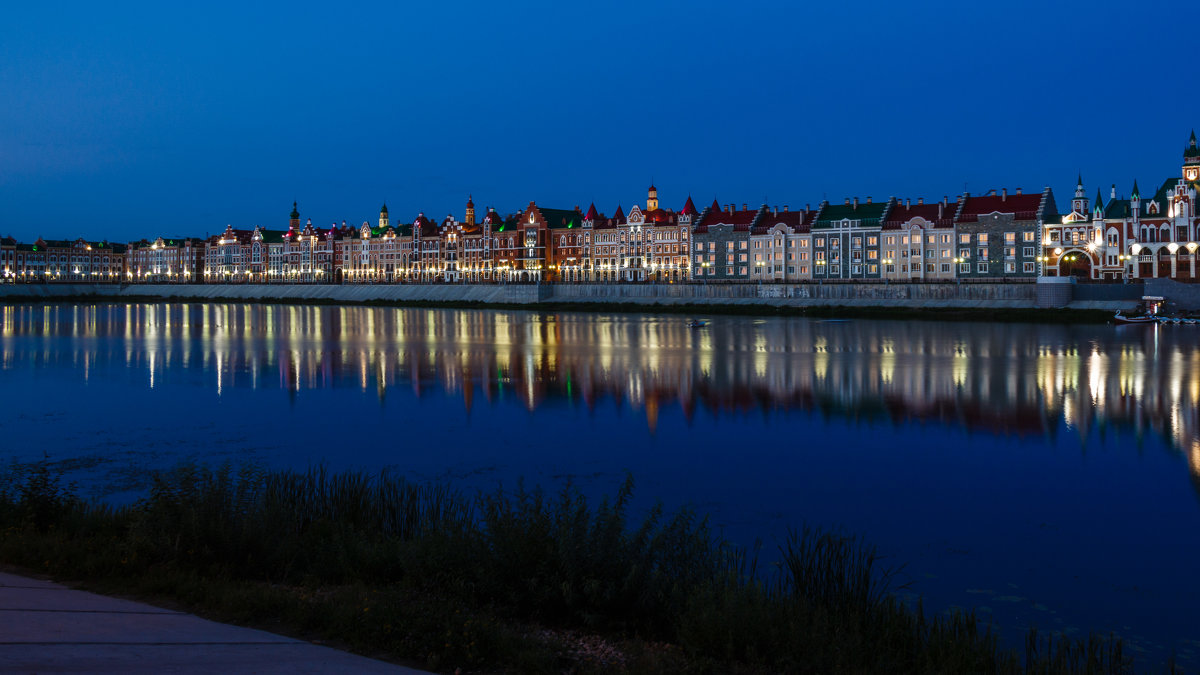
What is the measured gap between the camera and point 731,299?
7594cm

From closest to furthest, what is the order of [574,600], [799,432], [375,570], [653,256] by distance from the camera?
[574,600] → [375,570] → [799,432] → [653,256]

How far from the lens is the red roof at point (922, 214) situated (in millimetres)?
82812

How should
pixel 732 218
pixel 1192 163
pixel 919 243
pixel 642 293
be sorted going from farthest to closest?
Answer: pixel 732 218, pixel 919 243, pixel 642 293, pixel 1192 163

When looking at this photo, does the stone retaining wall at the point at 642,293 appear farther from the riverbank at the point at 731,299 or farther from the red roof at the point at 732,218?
the red roof at the point at 732,218

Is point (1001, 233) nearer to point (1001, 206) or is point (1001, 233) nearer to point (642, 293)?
point (1001, 206)

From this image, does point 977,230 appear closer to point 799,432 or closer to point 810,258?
point 810,258

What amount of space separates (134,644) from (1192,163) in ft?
279

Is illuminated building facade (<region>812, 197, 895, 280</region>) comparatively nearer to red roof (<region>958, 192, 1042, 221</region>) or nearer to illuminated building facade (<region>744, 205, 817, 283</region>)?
illuminated building facade (<region>744, 205, 817, 283</region>)

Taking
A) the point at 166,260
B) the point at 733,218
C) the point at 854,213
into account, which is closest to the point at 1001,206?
the point at 854,213

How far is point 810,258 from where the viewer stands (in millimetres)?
89375

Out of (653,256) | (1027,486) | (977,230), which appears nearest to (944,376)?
(1027,486)

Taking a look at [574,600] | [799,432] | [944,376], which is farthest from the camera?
[944,376]

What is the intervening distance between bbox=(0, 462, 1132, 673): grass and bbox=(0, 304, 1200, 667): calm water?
140cm

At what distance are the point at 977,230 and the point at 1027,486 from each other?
73.6m
